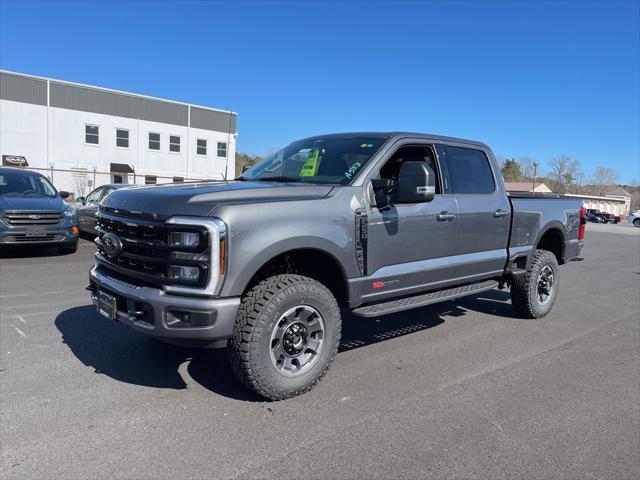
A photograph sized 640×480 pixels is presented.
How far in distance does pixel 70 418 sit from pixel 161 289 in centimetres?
102

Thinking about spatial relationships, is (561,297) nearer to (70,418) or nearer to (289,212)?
(289,212)

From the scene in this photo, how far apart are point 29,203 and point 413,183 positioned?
7914 mm

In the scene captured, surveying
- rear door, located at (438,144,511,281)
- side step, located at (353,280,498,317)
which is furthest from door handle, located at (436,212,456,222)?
side step, located at (353,280,498,317)

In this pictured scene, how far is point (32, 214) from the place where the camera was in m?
8.95

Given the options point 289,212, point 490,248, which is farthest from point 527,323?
point 289,212

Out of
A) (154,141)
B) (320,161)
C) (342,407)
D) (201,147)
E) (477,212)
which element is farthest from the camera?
(201,147)

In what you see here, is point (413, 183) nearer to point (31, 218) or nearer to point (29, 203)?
point (31, 218)

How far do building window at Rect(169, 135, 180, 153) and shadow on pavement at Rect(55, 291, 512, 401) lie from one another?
32.5 m

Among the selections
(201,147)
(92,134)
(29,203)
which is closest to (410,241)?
(29,203)

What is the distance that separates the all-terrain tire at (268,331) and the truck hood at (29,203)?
7302 millimetres

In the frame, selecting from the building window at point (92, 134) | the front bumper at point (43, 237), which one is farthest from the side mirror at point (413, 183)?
the building window at point (92, 134)

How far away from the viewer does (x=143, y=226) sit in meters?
3.41

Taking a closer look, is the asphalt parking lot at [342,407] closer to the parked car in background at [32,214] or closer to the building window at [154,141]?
the parked car in background at [32,214]

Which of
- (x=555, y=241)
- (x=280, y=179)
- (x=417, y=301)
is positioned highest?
(x=280, y=179)
